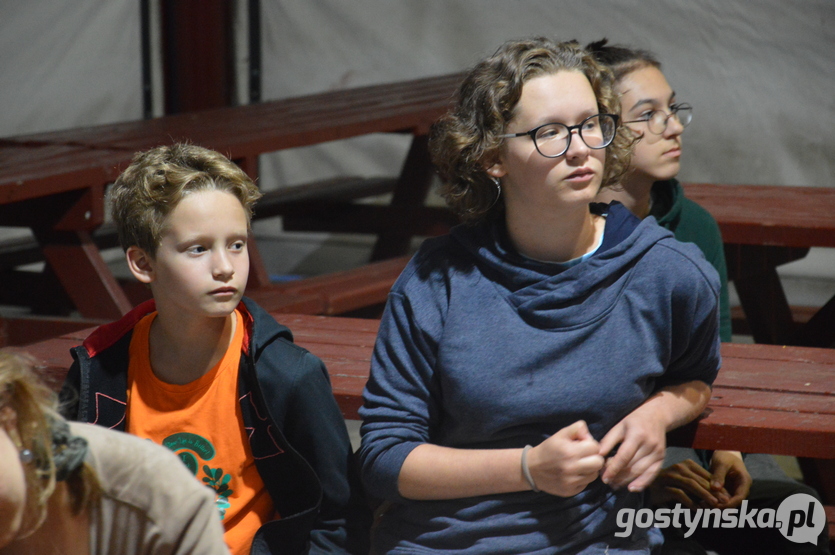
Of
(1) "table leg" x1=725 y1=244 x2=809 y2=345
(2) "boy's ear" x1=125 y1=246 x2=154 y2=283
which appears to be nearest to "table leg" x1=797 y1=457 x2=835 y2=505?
(1) "table leg" x1=725 y1=244 x2=809 y2=345

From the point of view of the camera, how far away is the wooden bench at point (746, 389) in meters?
1.66

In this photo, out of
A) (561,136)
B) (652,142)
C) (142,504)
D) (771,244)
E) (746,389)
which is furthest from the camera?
(771,244)

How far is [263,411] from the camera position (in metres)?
1.66

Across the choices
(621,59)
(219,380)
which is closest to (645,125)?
(621,59)

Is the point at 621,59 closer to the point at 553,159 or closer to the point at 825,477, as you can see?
the point at 553,159

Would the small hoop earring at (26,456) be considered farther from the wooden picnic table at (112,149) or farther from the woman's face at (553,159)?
the wooden picnic table at (112,149)

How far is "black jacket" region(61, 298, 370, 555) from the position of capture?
1.66 metres

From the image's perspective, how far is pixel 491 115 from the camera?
5.54 feet

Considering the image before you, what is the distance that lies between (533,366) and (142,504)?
72 cm

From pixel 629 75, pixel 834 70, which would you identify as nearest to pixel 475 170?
pixel 629 75

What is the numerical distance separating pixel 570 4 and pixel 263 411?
13.8 feet

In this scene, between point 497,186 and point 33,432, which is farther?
point 497,186

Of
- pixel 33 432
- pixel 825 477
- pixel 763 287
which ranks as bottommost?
pixel 825 477

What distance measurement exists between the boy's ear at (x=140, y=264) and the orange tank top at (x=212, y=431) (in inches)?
7.0
